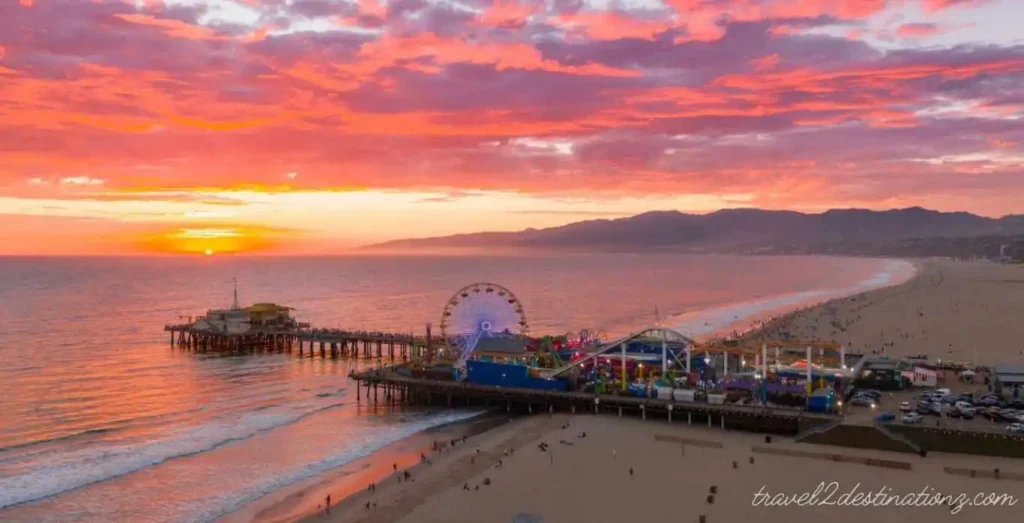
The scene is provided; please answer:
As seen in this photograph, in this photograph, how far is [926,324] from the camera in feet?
265

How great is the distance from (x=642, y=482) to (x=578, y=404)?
49.9 feet

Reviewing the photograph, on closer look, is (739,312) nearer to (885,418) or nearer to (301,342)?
(301,342)

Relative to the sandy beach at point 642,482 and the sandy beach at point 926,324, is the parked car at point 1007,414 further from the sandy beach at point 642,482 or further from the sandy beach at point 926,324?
the sandy beach at point 926,324

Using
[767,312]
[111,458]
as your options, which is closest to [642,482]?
[111,458]

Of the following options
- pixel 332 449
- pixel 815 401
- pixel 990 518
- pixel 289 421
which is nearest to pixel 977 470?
pixel 990 518

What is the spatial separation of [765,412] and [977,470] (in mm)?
10503

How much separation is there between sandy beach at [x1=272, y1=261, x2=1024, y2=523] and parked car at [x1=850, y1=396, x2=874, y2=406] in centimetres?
549

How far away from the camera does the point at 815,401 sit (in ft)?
129

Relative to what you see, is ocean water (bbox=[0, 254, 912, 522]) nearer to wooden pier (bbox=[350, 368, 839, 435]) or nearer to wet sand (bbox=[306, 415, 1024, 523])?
wooden pier (bbox=[350, 368, 839, 435])

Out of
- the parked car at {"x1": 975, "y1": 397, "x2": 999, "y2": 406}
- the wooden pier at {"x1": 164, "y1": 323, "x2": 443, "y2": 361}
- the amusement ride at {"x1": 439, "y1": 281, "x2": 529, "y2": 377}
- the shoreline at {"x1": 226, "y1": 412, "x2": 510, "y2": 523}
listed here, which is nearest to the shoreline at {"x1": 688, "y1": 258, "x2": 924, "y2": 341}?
the amusement ride at {"x1": 439, "y1": 281, "x2": 529, "y2": 377}

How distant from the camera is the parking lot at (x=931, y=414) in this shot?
34.4 m

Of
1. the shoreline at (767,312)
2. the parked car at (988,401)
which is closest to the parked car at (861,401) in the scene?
the parked car at (988,401)

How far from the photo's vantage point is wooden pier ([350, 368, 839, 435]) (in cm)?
3941

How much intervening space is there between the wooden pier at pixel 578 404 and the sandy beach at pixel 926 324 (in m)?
25.5
